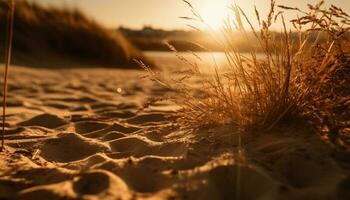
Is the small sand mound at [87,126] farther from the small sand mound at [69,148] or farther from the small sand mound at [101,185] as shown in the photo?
the small sand mound at [101,185]

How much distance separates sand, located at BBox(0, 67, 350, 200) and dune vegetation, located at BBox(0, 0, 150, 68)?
569cm

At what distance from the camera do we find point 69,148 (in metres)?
2.49

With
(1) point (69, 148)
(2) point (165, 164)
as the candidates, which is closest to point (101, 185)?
(2) point (165, 164)

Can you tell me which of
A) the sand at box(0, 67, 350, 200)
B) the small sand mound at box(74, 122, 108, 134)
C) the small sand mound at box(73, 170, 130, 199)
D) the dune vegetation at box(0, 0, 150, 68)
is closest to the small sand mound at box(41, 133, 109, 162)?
the sand at box(0, 67, 350, 200)

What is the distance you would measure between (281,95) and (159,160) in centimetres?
67

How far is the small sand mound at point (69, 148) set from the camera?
7.72ft

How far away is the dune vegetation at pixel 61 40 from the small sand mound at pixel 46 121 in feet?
15.4

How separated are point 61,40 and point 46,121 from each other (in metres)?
6.30

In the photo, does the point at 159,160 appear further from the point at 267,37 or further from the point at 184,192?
the point at 267,37

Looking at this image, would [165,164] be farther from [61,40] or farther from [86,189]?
[61,40]

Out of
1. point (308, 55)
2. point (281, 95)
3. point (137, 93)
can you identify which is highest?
point (308, 55)

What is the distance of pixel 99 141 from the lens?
263cm

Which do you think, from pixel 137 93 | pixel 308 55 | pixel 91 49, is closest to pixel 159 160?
pixel 308 55

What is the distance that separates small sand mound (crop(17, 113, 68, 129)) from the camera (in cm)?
329
